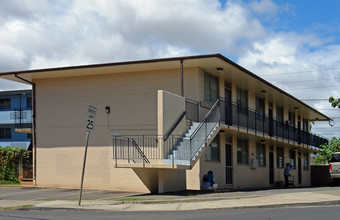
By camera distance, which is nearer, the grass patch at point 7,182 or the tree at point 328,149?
the grass patch at point 7,182

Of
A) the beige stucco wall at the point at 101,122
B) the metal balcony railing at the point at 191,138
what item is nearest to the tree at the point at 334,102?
the metal balcony railing at the point at 191,138

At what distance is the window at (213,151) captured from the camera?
23688mm

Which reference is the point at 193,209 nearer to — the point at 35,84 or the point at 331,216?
the point at 331,216

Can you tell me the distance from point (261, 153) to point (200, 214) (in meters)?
18.2

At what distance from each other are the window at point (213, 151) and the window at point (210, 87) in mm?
2070

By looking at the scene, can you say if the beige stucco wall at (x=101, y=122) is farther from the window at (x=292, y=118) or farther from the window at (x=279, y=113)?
the window at (x=292, y=118)

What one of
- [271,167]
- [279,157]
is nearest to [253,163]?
[271,167]

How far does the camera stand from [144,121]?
77.4ft

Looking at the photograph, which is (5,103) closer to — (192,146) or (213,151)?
(213,151)

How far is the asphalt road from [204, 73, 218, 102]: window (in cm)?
974

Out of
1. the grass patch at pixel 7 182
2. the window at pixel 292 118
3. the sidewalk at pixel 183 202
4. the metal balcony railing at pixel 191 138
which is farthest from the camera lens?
the window at pixel 292 118

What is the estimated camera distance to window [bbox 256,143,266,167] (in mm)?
30984

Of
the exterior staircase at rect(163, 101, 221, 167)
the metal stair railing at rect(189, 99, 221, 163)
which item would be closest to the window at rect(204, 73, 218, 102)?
the metal stair railing at rect(189, 99, 221, 163)

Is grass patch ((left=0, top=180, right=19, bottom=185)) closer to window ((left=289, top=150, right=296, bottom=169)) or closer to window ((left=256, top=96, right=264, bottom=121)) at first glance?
window ((left=256, top=96, right=264, bottom=121))
